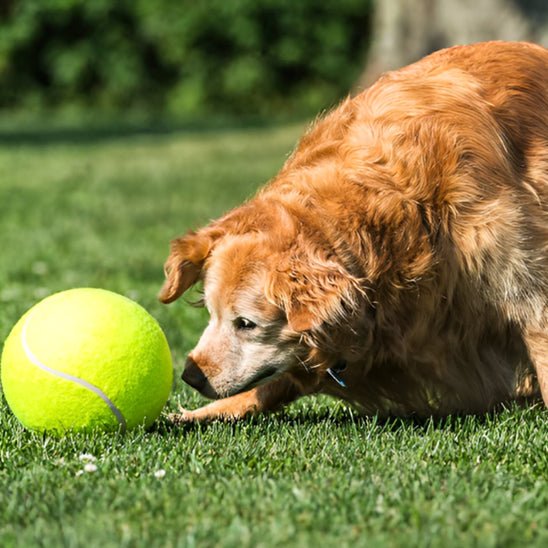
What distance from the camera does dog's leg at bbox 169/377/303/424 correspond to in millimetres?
4293

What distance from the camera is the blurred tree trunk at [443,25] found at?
49.0ft

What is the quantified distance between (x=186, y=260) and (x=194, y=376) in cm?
46

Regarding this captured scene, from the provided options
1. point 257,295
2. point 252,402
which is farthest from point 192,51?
point 257,295

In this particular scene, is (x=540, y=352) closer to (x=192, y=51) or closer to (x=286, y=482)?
(x=286, y=482)

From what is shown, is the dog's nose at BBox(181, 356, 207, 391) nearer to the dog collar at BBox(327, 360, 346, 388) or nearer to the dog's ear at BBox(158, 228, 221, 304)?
the dog's ear at BBox(158, 228, 221, 304)

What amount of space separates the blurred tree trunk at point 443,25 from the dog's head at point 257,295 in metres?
11.5

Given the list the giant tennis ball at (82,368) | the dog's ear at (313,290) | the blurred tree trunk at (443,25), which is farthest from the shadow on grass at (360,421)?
the blurred tree trunk at (443,25)

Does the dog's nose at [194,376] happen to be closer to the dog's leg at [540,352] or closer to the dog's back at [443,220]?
the dog's back at [443,220]

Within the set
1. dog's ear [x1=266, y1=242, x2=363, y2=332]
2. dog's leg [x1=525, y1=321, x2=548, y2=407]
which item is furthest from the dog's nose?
dog's leg [x1=525, y1=321, x2=548, y2=407]

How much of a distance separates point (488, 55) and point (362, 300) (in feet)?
4.28

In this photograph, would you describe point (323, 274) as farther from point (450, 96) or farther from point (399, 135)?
point (450, 96)

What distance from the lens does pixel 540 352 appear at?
402 centimetres

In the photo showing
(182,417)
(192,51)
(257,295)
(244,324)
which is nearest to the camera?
(257,295)

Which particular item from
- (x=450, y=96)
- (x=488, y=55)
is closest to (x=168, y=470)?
(x=450, y=96)
